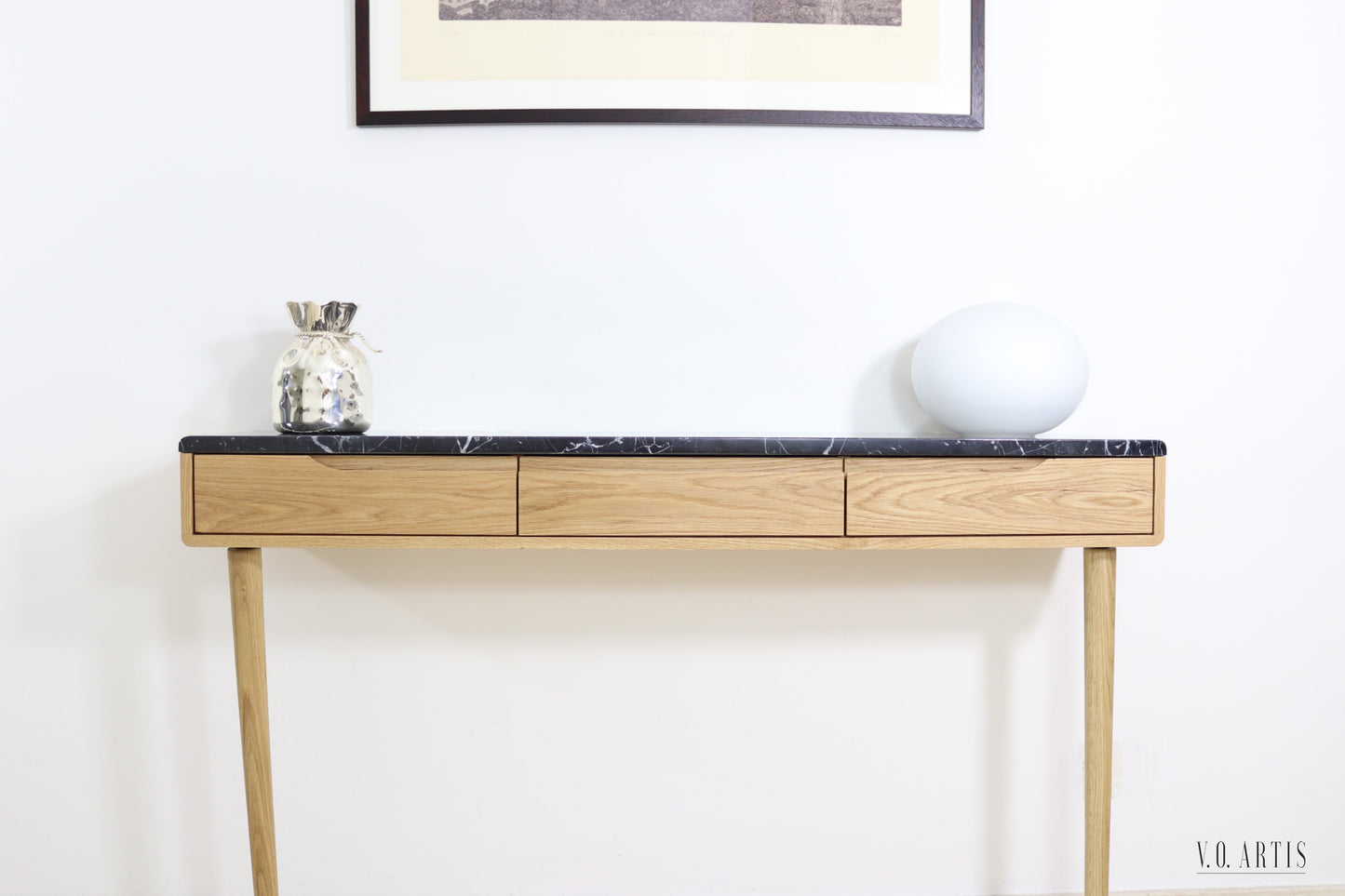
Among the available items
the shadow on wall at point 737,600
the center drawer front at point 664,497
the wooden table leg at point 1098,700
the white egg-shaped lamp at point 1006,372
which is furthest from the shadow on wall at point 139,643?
the wooden table leg at point 1098,700

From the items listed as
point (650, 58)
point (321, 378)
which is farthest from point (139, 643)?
point (650, 58)

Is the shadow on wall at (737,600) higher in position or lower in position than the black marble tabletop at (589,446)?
lower

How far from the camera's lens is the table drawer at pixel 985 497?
129 cm

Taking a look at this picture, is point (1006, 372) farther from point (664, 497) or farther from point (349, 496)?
point (349, 496)

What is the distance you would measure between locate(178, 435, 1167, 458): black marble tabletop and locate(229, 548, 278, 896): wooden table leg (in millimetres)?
185

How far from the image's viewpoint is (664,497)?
1272 mm

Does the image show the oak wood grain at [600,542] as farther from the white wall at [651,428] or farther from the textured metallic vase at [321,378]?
the white wall at [651,428]

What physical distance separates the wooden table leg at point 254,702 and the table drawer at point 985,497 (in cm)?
94

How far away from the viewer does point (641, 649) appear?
1707mm

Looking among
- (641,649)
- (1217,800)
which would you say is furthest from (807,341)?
(1217,800)

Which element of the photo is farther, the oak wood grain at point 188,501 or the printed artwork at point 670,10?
the printed artwork at point 670,10

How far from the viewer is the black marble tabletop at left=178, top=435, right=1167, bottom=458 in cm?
126

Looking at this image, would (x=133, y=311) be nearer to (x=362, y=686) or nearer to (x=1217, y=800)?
(x=362, y=686)

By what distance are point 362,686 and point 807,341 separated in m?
1.11
